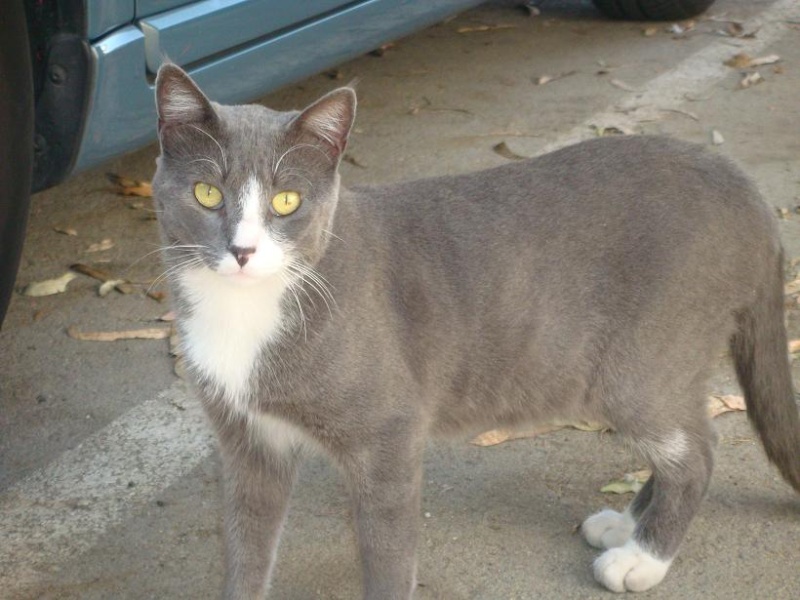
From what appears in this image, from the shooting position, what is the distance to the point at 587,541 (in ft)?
10.1

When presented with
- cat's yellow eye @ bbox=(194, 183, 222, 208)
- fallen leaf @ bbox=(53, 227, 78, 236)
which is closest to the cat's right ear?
cat's yellow eye @ bbox=(194, 183, 222, 208)

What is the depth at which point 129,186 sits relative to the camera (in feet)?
16.2

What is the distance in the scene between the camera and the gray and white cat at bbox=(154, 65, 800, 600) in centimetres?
258

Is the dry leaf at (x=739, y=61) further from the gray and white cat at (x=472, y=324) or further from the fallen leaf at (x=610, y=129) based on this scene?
the gray and white cat at (x=472, y=324)

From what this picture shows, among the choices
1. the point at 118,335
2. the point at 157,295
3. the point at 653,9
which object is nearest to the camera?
the point at 118,335

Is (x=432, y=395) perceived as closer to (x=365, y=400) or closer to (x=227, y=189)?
(x=365, y=400)

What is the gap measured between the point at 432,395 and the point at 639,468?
871 millimetres

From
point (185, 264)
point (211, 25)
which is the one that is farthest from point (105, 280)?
point (185, 264)

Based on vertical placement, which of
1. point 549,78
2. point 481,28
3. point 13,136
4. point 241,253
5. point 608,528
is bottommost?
point 481,28

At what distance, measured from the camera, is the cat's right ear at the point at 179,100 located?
7.95 feet

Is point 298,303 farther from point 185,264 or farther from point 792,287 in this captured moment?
point 792,287

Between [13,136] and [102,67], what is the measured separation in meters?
0.35

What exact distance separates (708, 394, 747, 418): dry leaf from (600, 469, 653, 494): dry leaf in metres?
0.37

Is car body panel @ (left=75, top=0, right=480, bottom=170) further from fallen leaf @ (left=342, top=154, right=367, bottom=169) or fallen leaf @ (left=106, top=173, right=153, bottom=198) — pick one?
fallen leaf @ (left=106, top=173, right=153, bottom=198)
